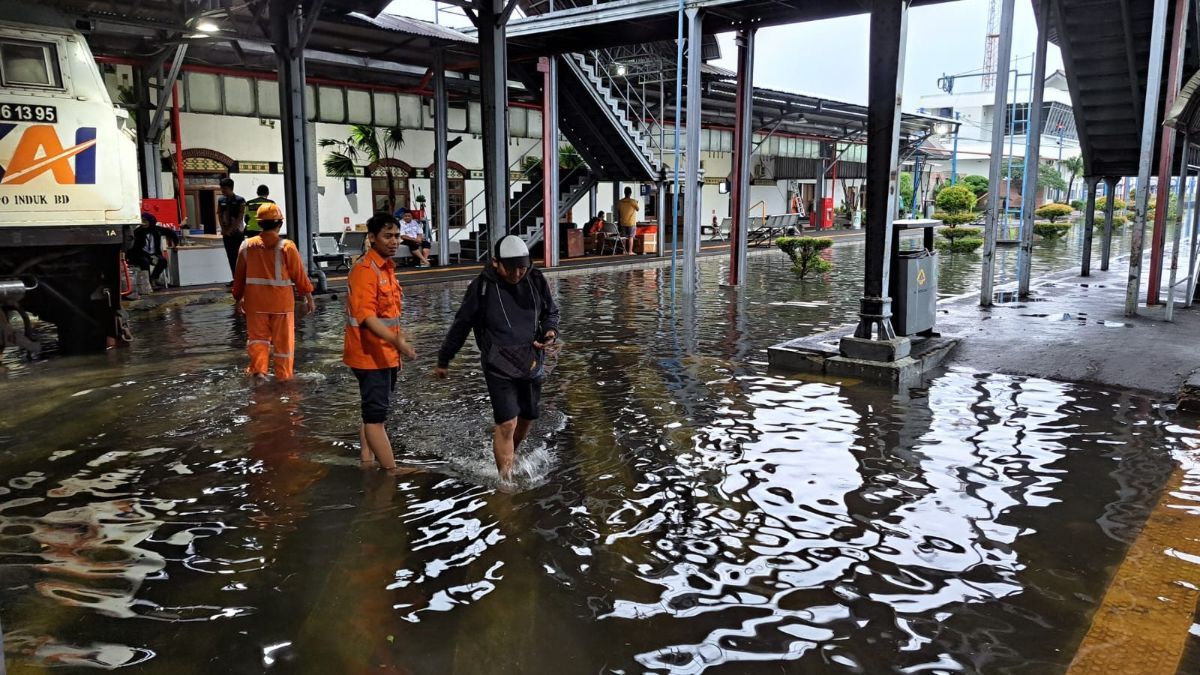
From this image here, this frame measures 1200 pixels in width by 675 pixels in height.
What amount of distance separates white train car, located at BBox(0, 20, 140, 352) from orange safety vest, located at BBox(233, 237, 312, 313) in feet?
6.43

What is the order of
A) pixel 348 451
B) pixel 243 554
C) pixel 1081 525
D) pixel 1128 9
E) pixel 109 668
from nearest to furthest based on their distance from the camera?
pixel 109 668 < pixel 243 554 < pixel 1081 525 < pixel 348 451 < pixel 1128 9

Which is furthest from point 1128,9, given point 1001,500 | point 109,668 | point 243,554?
point 109,668

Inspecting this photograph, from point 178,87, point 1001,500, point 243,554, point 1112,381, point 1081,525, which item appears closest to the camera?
point 243,554

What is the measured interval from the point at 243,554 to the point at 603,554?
1.88 m

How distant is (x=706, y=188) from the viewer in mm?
36844

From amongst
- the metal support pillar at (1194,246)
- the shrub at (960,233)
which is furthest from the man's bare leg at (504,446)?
the shrub at (960,233)

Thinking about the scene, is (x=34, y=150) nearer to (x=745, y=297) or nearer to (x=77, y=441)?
(x=77, y=441)

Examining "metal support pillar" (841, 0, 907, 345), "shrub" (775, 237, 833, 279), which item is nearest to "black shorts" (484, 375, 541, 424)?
"metal support pillar" (841, 0, 907, 345)

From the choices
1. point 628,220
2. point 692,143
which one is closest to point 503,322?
point 692,143

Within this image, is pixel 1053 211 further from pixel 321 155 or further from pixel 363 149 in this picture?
pixel 321 155

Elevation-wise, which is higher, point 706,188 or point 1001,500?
point 706,188

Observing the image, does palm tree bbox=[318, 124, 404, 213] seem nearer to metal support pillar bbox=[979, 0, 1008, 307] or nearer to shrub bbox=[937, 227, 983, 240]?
metal support pillar bbox=[979, 0, 1008, 307]

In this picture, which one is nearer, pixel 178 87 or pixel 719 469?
pixel 719 469

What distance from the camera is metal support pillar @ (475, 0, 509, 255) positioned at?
10.7 metres
